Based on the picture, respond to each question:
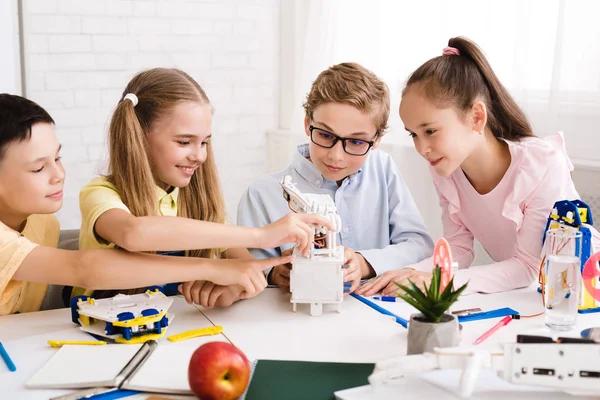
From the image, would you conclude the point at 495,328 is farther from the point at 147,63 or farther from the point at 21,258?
the point at 147,63

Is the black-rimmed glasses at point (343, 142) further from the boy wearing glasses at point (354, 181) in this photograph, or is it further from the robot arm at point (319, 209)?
the robot arm at point (319, 209)

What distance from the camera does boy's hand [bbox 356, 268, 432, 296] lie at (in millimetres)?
1778

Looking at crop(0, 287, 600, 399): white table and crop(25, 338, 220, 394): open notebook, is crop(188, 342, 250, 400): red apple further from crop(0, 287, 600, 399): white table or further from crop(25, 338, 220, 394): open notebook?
crop(0, 287, 600, 399): white table

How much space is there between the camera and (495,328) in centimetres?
150

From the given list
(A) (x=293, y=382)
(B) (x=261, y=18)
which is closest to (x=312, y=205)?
(A) (x=293, y=382)

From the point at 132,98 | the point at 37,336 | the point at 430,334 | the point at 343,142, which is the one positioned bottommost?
the point at 37,336

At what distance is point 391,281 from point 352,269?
12 centimetres

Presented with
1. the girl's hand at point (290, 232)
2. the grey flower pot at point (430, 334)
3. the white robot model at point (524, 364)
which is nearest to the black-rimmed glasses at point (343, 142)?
the girl's hand at point (290, 232)

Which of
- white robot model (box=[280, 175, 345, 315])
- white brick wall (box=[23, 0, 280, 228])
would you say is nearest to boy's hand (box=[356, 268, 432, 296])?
white robot model (box=[280, 175, 345, 315])

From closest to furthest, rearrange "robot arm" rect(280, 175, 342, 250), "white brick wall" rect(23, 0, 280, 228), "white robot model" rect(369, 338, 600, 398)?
1. "white robot model" rect(369, 338, 600, 398)
2. "robot arm" rect(280, 175, 342, 250)
3. "white brick wall" rect(23, 0, 280, 228)

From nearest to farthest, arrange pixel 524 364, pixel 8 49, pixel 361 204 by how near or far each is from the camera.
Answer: pixel 524 364
pixel 361 204
pixel 8 49

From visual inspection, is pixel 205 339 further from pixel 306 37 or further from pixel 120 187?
pixel 306 37

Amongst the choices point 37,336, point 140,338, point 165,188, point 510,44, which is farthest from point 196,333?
point 510,44

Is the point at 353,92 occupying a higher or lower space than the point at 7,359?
higher
